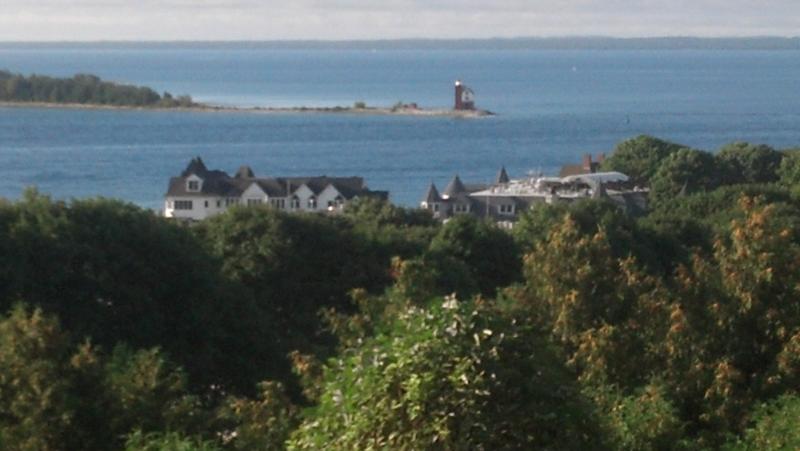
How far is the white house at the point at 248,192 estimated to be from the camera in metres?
43.3

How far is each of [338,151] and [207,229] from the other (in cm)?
5973

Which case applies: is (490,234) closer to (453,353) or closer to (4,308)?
(4,308)

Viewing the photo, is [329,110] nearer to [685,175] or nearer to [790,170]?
[685,175]

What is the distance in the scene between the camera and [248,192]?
44062 mm

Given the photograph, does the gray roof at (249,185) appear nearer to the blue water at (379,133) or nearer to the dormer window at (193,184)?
the dormer window at (193,184)

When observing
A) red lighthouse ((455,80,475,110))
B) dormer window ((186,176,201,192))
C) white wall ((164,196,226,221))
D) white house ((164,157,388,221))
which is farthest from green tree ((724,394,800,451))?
red lighthouse ((455,80,475,110))

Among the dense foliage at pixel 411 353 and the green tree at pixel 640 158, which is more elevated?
the dense foliage at pixel 411 353

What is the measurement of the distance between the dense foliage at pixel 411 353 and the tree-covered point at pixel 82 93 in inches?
3988

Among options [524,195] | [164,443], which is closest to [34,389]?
[164,443]

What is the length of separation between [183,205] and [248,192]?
1.89 meters

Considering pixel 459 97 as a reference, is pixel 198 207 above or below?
below

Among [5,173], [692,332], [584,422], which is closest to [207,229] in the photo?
[692,332]

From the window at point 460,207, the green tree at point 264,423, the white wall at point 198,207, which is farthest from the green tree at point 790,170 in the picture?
the green tree at point 264,423

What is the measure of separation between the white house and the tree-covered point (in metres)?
72.0
